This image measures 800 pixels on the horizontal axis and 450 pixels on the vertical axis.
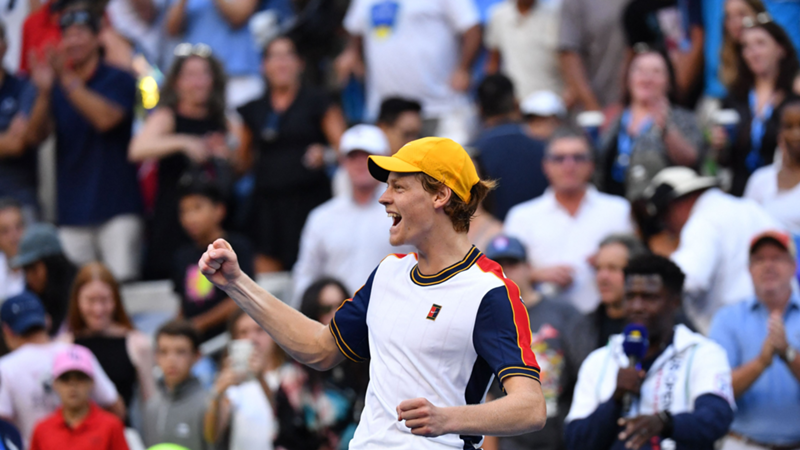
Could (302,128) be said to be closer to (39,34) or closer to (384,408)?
(39,34)

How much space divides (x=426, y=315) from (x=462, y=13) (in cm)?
688

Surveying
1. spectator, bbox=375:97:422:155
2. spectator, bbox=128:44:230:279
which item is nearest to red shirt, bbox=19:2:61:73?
spectator, bbox=128:44:230:279

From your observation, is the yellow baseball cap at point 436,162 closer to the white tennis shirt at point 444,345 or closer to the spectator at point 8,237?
the white tennis shirt at point 444,345

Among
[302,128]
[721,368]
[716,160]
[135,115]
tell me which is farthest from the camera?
[135,115]

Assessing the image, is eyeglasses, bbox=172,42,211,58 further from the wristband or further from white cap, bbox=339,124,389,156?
the wristband

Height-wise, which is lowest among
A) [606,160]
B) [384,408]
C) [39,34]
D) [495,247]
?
[384,408]

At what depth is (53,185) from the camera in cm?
1059

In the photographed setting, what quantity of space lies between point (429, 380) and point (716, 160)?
5216mm

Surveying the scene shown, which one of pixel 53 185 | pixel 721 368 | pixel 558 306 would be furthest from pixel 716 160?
pixel 53 185

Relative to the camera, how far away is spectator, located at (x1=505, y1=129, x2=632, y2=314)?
→ 7660 mm

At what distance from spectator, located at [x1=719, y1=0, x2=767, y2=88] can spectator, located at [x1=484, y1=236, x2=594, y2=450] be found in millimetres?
2906

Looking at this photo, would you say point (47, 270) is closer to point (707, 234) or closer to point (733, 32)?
point (707, 234)

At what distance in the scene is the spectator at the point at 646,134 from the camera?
8.10 meters

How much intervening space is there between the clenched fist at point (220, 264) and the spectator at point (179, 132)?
5.48 metres
